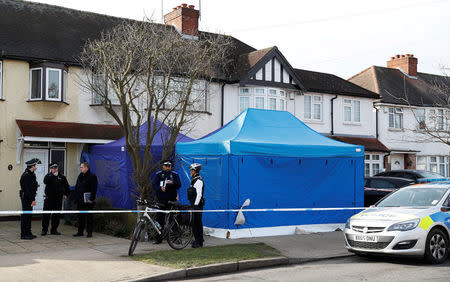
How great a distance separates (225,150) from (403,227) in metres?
4.92

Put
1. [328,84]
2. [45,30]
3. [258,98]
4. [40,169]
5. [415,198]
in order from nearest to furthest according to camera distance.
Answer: [415,198] < [40,169] < [45,30] < [258,98] < [328,84]

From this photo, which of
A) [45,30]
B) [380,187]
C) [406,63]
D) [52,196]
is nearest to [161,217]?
[52,196]

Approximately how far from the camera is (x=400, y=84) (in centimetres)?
3088

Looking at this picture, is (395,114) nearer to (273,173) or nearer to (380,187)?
(380,187)

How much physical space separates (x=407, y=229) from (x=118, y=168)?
916 cm

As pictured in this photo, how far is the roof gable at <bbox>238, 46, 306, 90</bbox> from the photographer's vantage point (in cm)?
2238

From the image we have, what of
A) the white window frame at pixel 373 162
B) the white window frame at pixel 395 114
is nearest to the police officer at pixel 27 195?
the white window frame at pixel 373 162

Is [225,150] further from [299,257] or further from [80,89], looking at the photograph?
[80,89]

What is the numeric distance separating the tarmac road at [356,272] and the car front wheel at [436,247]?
0.46 feet

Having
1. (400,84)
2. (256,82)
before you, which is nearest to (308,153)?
(256,82)

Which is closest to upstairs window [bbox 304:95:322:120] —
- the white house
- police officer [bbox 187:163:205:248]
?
the white house

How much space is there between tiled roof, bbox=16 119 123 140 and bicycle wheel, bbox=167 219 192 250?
7766mm

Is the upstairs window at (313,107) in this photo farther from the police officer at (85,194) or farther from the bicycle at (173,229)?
the bicycle at (173,229)

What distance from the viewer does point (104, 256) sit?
10219mm
